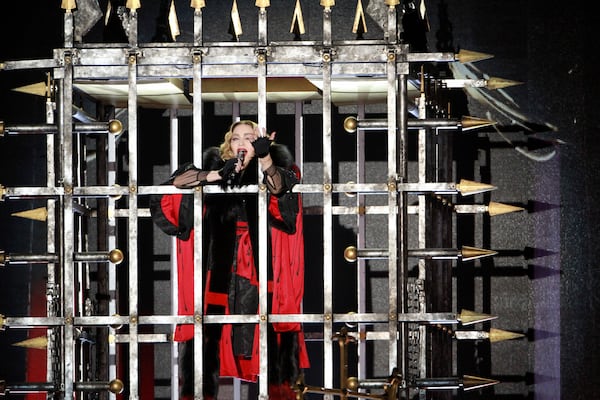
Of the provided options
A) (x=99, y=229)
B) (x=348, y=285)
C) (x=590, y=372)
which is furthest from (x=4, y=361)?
(x=590, y=372)

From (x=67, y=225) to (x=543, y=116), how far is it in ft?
9.69

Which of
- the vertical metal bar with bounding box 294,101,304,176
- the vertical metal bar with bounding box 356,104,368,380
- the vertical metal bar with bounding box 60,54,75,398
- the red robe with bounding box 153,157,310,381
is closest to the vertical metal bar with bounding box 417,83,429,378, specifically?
the vertical metal bar with bounding box 356,104,368,380

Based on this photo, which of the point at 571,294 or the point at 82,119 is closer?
the point at 82,119

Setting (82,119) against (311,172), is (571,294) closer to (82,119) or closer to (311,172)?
(311,172)

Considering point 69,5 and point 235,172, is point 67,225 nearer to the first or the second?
point 235,172

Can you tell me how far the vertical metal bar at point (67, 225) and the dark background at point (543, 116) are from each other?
5.31 ft

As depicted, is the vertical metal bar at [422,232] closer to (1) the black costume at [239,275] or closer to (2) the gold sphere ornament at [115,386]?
(1) the black costume at [239,275]

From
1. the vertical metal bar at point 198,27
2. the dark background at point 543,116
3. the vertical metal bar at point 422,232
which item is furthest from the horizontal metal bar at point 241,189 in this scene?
the dark background at point 543,116

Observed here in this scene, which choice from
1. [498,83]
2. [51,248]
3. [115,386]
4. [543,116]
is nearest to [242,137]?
[51,248]

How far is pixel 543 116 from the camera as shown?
7109mm

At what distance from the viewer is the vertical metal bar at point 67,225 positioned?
5.66m

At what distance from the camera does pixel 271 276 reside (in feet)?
21.8

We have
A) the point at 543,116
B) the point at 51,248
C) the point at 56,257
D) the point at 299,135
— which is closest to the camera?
the point at 56,257

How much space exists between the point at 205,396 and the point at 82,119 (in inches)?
61.0
